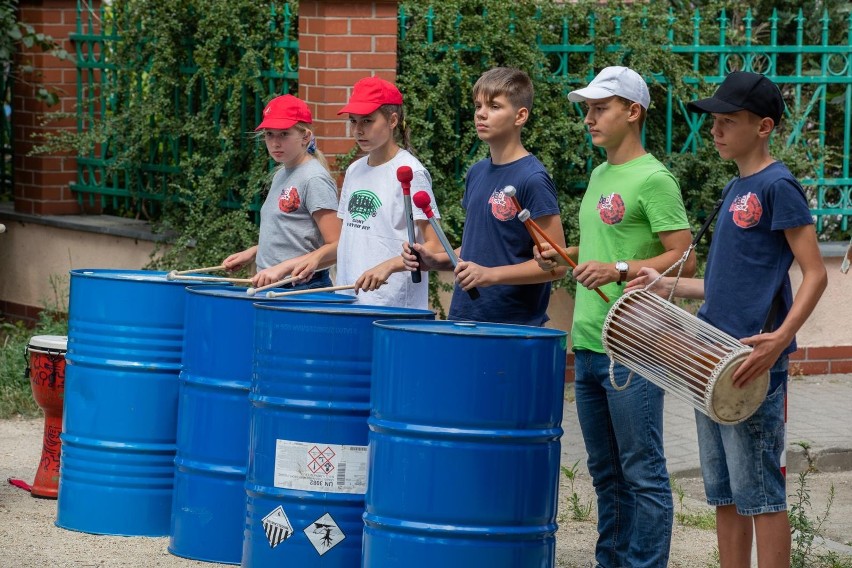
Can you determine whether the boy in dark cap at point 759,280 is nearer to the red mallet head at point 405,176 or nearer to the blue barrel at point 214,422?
the red mallet head at point 405,176

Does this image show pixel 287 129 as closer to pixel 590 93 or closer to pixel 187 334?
pixel 187 334

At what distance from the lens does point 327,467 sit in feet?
15.6

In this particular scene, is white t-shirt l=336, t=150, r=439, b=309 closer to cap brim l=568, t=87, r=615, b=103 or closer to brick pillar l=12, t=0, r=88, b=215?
cap brim l=568, t=87, r=615, b=103

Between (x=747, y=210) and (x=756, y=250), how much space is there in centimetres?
12

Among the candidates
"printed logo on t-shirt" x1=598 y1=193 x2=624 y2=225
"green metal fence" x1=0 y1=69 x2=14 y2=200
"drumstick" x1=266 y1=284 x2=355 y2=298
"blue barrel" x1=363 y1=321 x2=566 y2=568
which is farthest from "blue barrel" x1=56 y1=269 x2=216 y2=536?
"green metal fence" x1=0 y1=69 x2=14 y2=200

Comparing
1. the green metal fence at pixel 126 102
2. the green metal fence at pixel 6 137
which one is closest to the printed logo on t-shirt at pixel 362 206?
the green metal fence at pixel 126 102

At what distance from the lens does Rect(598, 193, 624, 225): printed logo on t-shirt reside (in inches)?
186

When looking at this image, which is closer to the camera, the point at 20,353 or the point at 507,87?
the point at 507,87

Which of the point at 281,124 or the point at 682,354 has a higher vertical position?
the point at 281,124

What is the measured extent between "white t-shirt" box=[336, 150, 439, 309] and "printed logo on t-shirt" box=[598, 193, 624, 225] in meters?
0.90

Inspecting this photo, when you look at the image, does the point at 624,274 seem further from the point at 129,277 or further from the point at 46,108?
the point at 46,108

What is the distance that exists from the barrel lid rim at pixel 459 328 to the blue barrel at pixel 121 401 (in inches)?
59.5

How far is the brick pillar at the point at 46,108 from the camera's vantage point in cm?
1049

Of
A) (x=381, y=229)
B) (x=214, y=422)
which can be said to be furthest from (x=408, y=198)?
(x=214, y=422)
